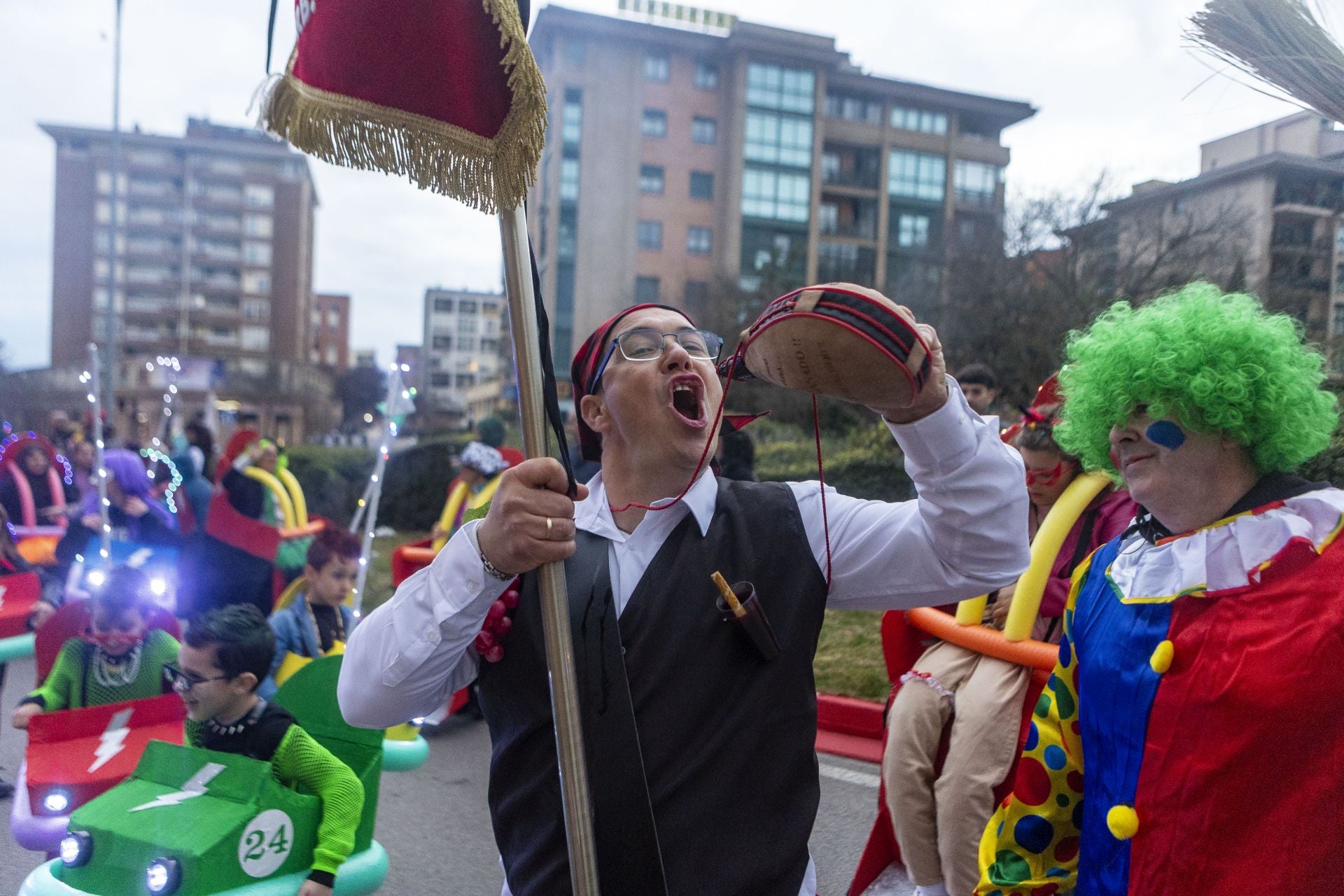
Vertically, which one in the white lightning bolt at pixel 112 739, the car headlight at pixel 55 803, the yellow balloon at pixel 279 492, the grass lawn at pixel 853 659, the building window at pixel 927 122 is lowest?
the grass lawn at pixel 853 659

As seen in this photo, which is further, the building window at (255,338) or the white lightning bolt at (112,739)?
the building window at (255,338)

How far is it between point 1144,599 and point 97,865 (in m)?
2.74

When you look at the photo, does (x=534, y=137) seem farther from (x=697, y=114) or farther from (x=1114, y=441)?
(x=697, y=114)

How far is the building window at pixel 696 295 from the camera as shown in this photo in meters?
33.3

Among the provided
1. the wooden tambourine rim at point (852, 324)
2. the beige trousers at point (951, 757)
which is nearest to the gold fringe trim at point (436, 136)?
the wooden tambourine rim at point (852, 324)

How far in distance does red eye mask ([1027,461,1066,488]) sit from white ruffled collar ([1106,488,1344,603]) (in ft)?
4.50

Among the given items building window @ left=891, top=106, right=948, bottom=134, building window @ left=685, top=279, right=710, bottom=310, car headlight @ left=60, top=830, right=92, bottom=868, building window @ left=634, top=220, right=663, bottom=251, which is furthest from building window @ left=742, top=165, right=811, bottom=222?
car headlight @ left=60, top=830, right=92, bottom=868

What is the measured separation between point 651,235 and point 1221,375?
4872cm

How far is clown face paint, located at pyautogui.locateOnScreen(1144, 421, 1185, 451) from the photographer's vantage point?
2004 millimetres

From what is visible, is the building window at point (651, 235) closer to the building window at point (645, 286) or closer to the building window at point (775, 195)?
the building window at point (645, 286)

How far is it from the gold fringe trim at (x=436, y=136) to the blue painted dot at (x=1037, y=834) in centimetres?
159

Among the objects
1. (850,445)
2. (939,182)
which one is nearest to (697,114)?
(939,182)

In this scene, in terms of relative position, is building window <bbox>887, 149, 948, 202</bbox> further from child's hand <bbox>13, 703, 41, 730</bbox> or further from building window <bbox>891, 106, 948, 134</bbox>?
child's hand <bbox>13, 703, 41, 730</bbox>

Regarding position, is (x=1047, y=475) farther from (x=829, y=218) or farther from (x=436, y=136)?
(x=829, y=218)
